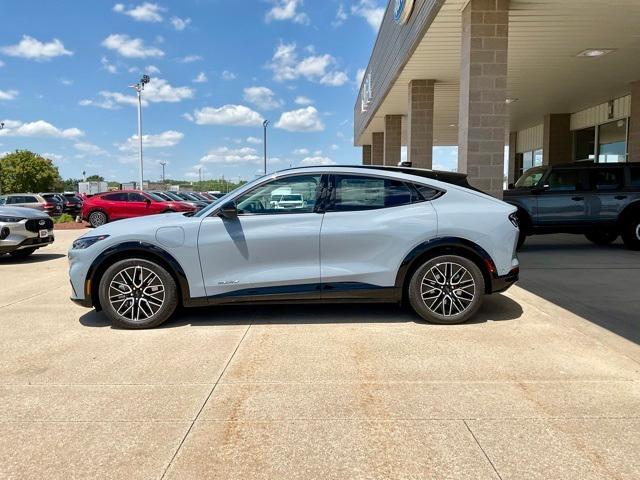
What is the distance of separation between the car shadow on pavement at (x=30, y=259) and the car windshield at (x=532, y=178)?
1052 centimetres

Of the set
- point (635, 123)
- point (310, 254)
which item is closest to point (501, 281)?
point (310, 254)

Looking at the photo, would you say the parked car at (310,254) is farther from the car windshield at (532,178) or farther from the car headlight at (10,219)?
the car windshield at (532,178)

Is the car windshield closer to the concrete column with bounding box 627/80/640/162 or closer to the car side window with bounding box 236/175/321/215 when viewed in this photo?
the concrete column with bounding box 627/80/640/162

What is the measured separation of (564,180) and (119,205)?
1624cm

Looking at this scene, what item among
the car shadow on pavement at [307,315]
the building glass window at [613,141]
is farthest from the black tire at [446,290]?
the building glass window at [613,141]

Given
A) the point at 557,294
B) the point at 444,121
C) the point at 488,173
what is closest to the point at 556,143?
the point at 444,121

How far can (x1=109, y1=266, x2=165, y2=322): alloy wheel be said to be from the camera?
17.5 ft

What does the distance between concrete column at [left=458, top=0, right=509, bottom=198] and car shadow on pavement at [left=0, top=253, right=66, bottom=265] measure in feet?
29.4

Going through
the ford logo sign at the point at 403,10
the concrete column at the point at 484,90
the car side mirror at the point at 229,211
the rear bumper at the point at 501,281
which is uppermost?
the ford logo sign at the point at 403,10

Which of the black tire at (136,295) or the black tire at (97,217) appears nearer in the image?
the black tire at (136,295)

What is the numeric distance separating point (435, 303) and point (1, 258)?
10.3 meters

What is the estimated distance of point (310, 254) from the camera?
208 inches

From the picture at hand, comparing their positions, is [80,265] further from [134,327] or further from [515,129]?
[515,129]

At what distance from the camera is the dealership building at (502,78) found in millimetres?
9234
